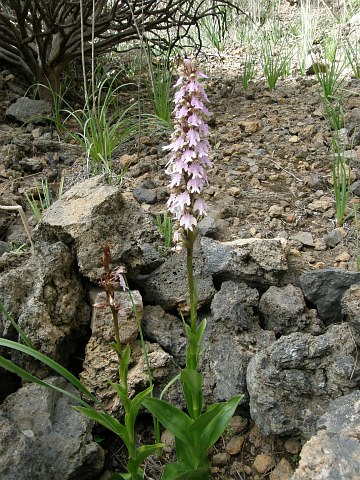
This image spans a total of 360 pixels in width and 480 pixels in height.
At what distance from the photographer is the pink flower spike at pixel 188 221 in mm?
1619

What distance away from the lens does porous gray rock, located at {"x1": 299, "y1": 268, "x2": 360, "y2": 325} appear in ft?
7.39

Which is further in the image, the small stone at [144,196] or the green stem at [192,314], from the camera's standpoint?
the small stone at [144,196]

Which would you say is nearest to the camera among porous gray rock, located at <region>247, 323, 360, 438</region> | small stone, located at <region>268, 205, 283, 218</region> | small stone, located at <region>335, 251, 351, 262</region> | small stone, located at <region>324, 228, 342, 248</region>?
porous gray rock, located at <region>247, 323, 360, 438</region>

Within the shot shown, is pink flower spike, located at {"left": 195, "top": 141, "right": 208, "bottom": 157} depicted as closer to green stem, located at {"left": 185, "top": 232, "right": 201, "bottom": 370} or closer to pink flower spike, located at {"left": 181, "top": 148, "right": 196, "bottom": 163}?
pink flower spike, located at {"left": 181, "top": 148, "right": 196, "bottom": 163}

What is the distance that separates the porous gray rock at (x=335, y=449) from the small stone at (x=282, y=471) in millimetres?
416

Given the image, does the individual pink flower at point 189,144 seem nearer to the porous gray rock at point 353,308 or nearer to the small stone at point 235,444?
the porous gray rock at point 353,308

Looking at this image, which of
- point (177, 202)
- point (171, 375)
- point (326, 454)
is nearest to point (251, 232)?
point (171, 375)

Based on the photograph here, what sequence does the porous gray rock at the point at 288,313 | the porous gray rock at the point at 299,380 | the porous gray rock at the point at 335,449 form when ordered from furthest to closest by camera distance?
the porous gray rock at the point at 288,313 → the porous gray rock at the point at 299,380 → the porous gray rock at the point at 335,449

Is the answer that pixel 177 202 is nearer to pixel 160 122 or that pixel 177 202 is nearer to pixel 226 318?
pixel 226 318

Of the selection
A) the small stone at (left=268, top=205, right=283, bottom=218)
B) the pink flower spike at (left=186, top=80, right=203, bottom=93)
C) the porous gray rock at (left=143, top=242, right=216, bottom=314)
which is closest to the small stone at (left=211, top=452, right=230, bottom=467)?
the porous gray rock at (left=143, top=242, right=216, bottom=314)

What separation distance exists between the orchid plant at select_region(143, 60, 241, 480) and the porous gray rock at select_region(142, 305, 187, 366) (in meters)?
0.49

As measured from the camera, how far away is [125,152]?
4.21 m

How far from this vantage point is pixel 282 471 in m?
1.87

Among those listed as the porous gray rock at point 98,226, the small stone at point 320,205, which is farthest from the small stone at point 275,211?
the porous gray rock at point 98,226
